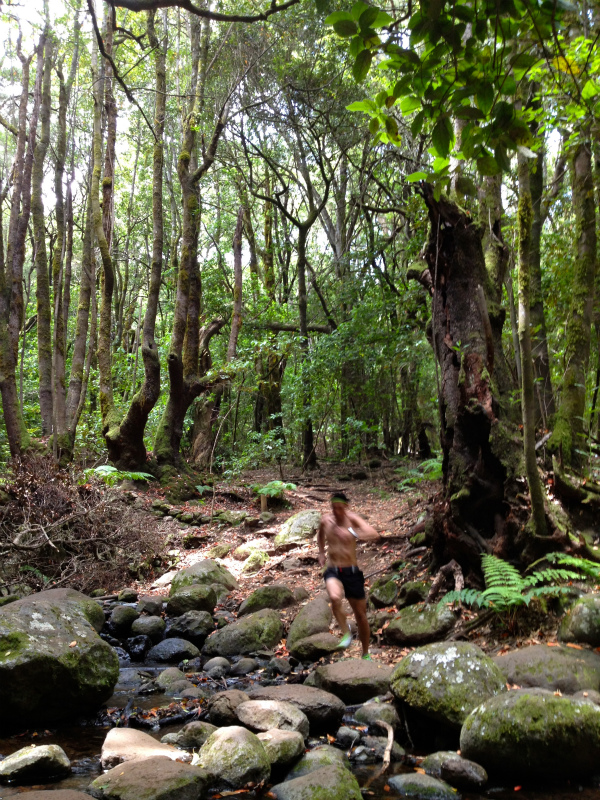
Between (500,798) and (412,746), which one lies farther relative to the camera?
(412,746)

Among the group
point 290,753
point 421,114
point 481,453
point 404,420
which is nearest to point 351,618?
point 481,453

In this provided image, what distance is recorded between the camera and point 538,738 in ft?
12.5

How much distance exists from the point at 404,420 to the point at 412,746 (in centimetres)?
1511

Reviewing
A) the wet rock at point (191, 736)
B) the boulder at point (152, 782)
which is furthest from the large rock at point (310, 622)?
the boulder at point (152, 782)

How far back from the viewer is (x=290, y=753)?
4250mm

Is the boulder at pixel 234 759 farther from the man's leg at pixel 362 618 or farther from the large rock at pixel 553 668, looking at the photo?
the large rock at pixel 553 668

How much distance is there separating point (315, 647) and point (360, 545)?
10.2 feet

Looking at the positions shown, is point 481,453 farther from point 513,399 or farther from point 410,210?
point 410,210

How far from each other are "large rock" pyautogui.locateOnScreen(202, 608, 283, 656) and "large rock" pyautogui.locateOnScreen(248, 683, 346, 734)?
1865 mm

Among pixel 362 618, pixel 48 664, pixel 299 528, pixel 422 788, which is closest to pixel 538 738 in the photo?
pixel 422 788

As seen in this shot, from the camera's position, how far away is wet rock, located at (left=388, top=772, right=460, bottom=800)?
3785 millimetres

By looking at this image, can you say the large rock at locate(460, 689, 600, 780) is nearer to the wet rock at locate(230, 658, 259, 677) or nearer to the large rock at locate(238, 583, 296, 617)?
the wet rock at locate(230, 658, 259, 677)

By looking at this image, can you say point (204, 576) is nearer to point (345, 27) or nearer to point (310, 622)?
point (310, 622)

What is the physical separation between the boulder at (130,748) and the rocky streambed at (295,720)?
0.05 ft
